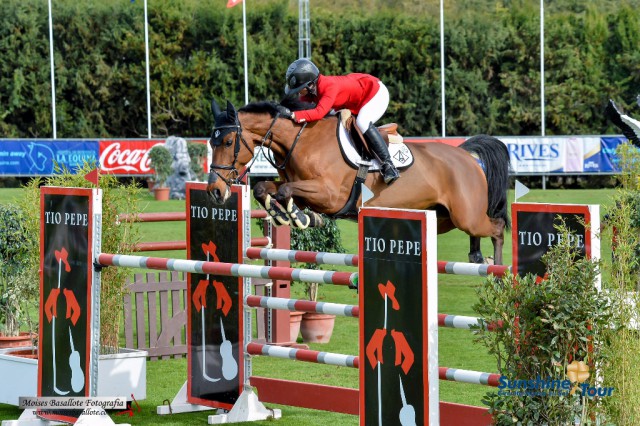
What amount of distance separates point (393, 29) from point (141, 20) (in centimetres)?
754

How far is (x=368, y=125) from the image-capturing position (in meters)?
6.52

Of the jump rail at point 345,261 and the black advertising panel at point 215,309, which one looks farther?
the black advertising panel at point 215,309

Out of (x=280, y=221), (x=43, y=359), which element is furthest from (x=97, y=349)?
(x=280, y=221)

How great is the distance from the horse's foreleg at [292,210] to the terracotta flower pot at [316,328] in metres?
1.84

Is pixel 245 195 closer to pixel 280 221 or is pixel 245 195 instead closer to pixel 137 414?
pixel 280 221

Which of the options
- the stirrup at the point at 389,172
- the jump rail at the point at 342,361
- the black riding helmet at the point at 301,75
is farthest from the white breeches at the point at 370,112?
the jump rail at the point at 342,361

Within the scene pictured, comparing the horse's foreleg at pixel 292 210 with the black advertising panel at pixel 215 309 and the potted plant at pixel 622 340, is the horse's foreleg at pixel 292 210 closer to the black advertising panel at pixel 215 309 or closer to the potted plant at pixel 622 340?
the black advertising panel at pixel 215 309

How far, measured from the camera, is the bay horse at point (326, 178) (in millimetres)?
6129

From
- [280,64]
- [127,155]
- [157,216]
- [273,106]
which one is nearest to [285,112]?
[273,106]

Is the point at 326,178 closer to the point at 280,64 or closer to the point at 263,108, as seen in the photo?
the point at 263,108

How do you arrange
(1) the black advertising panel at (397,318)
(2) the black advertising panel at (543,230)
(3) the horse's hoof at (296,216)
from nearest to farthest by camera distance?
(2) the black advertising panel at (543,230), (1) the black advertising panel at (397,318), (3) the horse's hoof at (296,216)

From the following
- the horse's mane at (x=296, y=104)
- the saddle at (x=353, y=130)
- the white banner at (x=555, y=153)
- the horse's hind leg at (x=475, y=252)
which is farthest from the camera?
the white banner at (x=555, y=153)

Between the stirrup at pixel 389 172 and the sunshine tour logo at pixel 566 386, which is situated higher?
the stirrup at pixel 389 172

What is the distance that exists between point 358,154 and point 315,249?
1.73m
